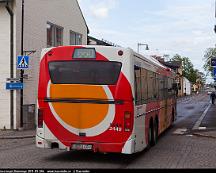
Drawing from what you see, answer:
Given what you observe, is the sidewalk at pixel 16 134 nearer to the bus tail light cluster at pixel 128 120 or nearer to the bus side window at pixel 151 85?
the bus side window at pixel 151 85

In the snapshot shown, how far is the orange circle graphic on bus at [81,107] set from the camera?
11125mm

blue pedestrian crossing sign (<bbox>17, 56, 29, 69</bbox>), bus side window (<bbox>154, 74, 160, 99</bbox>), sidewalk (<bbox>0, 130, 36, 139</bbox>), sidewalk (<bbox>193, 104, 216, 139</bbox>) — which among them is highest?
blue pedestrian crossing sign (<bbox>17, 56, 29, 69</bbox>)

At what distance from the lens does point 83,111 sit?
1121 cm

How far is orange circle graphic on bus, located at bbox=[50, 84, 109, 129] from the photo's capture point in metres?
11.1

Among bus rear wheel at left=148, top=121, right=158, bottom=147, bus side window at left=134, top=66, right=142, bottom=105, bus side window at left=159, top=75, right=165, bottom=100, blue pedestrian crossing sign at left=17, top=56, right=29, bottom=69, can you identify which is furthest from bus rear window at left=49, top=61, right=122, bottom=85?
blue pedestrian crossing sign at left=17, top=56, right=29, bottom=69

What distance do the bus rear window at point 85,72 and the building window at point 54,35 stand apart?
600 inches

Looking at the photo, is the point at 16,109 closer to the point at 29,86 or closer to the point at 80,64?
the point at 29,86

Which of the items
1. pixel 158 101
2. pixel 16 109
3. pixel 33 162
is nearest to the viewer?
pixel 33 162

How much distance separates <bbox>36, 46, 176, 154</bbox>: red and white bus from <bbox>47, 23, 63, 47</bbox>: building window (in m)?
15.2

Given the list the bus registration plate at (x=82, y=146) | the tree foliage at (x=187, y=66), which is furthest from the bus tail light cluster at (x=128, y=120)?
the tree foliage at (x=187, y=66)

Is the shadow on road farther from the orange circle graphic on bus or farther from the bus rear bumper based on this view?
the orange circle graphic on bus

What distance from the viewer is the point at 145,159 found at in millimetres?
11867

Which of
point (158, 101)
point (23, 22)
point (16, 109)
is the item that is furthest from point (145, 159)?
point (23, 22)

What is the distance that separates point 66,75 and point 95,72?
0.75 meters
